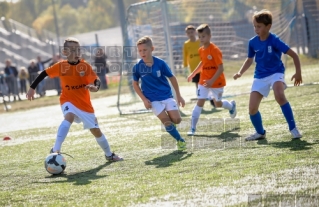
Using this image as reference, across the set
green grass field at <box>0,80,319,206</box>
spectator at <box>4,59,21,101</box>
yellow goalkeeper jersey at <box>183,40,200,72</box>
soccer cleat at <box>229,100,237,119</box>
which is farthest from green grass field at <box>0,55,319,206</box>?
spectator at <box>4,59,21,101</box>

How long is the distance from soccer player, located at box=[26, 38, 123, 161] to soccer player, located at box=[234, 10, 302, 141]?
1.93 m

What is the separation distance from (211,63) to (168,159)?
2814 mm

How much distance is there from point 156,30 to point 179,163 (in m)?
8.46

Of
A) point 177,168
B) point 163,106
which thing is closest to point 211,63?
point 163,106

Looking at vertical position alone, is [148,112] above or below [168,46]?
below

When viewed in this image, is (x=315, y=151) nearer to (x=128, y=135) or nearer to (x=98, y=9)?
(x=128, y=135)

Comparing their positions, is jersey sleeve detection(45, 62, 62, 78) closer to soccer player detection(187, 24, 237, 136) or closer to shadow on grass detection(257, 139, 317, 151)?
soccer player detection(187, 24, 237, 136)

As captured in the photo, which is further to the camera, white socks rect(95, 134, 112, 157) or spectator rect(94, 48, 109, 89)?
spectator rect(94, 48, 109, 89)

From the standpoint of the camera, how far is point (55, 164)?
7.42 m

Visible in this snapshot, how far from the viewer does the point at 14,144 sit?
11180 mm

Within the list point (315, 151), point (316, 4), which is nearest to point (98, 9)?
point (316, 4)

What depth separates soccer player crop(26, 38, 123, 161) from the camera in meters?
7.93

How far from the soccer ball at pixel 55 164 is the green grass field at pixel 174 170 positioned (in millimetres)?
109

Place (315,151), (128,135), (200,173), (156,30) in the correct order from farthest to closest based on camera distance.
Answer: (156,30), (128,135), (315,151), (200,173)
